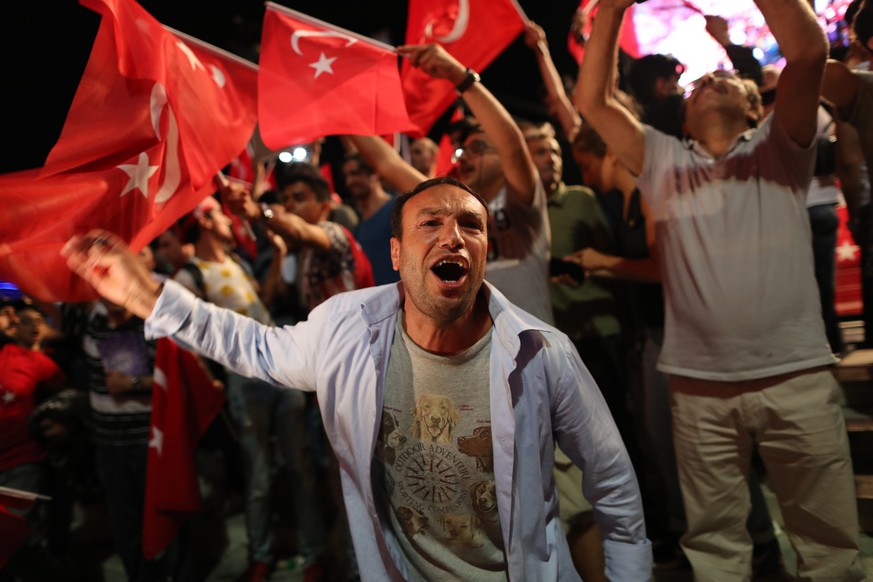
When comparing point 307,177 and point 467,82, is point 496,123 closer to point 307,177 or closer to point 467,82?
point 467,82

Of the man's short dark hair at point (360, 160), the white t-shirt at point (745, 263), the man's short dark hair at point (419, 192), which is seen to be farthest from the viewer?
the man's short dark hair at point (360, 160)

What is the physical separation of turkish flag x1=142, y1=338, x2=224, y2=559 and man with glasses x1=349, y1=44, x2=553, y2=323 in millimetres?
1840

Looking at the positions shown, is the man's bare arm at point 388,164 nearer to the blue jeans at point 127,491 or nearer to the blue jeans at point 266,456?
the blue jeans at point 266,456

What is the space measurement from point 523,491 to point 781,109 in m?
1.86

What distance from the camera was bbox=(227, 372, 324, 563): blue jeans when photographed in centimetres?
464

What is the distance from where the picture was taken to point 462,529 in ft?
7.47

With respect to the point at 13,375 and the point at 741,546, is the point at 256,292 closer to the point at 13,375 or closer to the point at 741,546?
the point at 13,375

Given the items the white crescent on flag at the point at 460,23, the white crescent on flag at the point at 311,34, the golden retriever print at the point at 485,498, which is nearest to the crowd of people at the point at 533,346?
the golden retriever print at the point at 485,498

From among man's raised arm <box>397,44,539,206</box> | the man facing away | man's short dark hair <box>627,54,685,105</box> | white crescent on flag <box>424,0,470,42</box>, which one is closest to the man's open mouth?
the man facing away

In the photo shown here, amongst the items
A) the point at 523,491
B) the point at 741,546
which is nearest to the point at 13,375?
the point at 523,491

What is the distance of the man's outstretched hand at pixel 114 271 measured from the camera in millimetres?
2289

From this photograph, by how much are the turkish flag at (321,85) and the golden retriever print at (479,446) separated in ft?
6.93

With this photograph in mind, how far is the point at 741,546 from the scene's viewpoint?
2904 mm

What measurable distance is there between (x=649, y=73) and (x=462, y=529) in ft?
11.7
